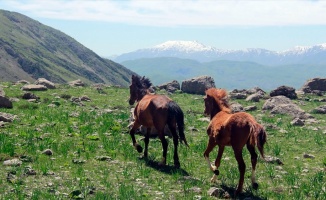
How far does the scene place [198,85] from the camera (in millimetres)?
43219

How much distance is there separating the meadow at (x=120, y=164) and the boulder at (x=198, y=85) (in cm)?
1941

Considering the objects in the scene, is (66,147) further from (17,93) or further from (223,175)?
(17,93)

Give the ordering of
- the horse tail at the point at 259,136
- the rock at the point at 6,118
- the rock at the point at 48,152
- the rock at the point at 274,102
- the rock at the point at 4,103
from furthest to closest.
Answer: the rock at the point at 274,102 < the rock at the point at 4,103 < the rock at the point at 6,118 < the rock at the point at 48,152 < the horse tail at the point at 259,136

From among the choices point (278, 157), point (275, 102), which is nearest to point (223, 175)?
point (278, 157)

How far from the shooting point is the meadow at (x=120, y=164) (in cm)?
Answer: 1145

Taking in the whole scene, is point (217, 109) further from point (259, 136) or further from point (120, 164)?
point (120, 164)

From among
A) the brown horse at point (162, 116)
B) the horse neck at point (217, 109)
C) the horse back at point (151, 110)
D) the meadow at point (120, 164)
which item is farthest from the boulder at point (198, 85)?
the horse neck at point (217, 109)

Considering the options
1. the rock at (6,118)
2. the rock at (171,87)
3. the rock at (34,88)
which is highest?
the rock at (171,87)

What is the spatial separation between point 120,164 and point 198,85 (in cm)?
2951

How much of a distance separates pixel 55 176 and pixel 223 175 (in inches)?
225

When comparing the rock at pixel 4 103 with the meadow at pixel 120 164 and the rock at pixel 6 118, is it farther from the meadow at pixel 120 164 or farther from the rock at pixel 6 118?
the rock at pixel 6 118

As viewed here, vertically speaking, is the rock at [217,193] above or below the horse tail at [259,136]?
below

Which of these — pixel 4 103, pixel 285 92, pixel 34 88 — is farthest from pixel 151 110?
pixel 285 92

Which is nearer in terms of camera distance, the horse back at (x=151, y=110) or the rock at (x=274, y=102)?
the horse back at (x=151, y=110)
